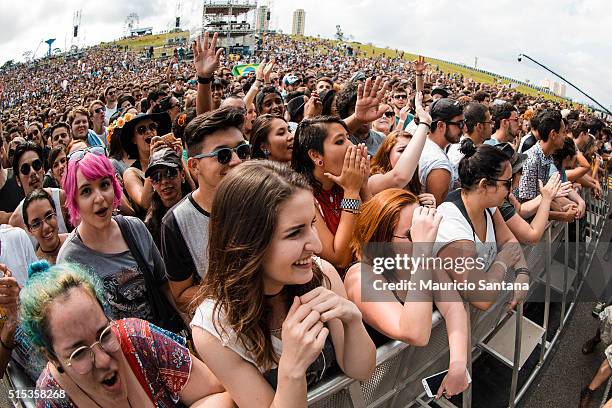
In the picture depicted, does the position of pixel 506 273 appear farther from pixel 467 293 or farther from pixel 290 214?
pixel 290 214

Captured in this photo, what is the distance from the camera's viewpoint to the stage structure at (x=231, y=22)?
59750mm

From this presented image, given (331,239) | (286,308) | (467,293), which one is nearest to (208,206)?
(331,239)

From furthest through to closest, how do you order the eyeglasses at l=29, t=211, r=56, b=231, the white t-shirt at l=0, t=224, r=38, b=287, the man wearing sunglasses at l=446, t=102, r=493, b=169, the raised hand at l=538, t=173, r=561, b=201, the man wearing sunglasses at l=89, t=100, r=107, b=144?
the man wearing sunglasses at l=89, t=100, r=107, b=144 < the man wearing sunglasses at l=446, t=102, r=493, b=169 < the raised hand at l=538, t=173, r=561, b=201 < the eyeglasses at l=29, t=211, r=56, b=231 < the white t-shirt at l=0, t=224, r=38, b=287

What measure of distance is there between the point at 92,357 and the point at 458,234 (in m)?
1.98

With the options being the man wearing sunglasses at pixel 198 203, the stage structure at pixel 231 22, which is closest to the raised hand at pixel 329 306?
the man wearing sunglasses at pixel 198 203

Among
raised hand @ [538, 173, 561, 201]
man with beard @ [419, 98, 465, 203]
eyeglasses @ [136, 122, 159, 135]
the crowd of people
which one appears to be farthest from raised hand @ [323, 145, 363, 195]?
eyeglasses @ [136, 122, 159, 135]

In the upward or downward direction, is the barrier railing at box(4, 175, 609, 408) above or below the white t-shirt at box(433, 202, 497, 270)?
below

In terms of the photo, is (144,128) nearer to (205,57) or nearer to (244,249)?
(205,57)

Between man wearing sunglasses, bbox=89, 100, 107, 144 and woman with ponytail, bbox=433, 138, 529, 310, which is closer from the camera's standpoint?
woman with ponytail, bbox=433, 138, 529, 310

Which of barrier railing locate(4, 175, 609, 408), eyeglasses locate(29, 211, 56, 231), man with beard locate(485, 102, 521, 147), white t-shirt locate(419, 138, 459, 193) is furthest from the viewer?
man with beard locate(485, 102, 521, 147)

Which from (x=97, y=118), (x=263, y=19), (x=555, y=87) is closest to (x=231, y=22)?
(x=263, y=19)

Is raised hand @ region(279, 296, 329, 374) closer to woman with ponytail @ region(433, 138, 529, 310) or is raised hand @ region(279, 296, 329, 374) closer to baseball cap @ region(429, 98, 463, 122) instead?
woman with ponytail @ region(433, 138, 529, 310)

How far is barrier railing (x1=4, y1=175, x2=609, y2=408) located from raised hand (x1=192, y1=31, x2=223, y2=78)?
8.83ft

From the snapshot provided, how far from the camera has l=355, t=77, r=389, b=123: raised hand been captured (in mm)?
3689
